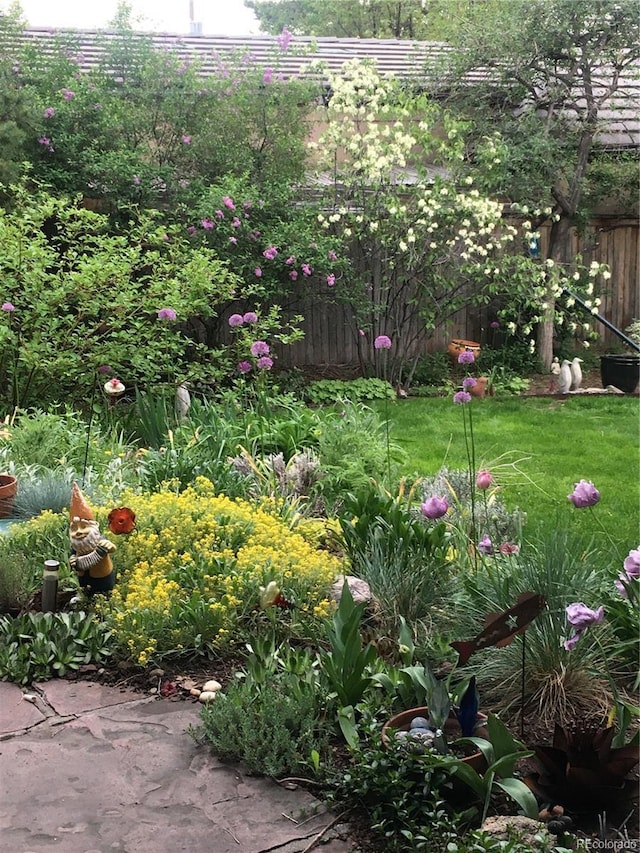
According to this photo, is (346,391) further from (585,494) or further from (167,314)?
(585,494)

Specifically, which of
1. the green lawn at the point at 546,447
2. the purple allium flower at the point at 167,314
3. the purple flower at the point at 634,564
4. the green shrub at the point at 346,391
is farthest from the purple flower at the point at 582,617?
the green shrub at the point at 346,391

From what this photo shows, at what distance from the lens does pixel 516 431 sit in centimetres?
638

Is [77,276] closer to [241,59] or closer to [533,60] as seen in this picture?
[241,59]

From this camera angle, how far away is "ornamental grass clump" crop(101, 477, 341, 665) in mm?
2773

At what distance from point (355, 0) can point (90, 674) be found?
482 inches

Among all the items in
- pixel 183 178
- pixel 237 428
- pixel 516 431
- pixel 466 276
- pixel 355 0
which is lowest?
pixel 516 431

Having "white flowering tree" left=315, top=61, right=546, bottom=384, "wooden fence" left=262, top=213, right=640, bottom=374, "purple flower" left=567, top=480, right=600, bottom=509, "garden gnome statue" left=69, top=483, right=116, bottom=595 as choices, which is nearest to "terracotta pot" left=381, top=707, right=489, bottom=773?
"purple flower" left=567, top=480, right=600, bottom=509

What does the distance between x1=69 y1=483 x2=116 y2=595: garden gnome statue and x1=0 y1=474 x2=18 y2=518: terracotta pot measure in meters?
0.84

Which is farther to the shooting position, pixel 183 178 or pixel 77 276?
pixel 183 178

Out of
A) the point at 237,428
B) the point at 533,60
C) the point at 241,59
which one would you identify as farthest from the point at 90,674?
the point at 533,60

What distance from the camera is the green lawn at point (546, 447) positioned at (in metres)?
4.56

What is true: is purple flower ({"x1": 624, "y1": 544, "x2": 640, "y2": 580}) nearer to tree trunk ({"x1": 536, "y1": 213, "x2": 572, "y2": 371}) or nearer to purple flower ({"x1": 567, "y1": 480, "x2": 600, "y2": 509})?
purple flower ({"x1": 567, "y1": 480, "x2": 600, "y2": 509})

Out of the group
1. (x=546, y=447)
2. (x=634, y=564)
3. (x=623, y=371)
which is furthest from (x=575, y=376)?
(x=634, y=564)

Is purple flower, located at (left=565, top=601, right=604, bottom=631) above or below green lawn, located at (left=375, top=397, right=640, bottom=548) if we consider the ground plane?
above
